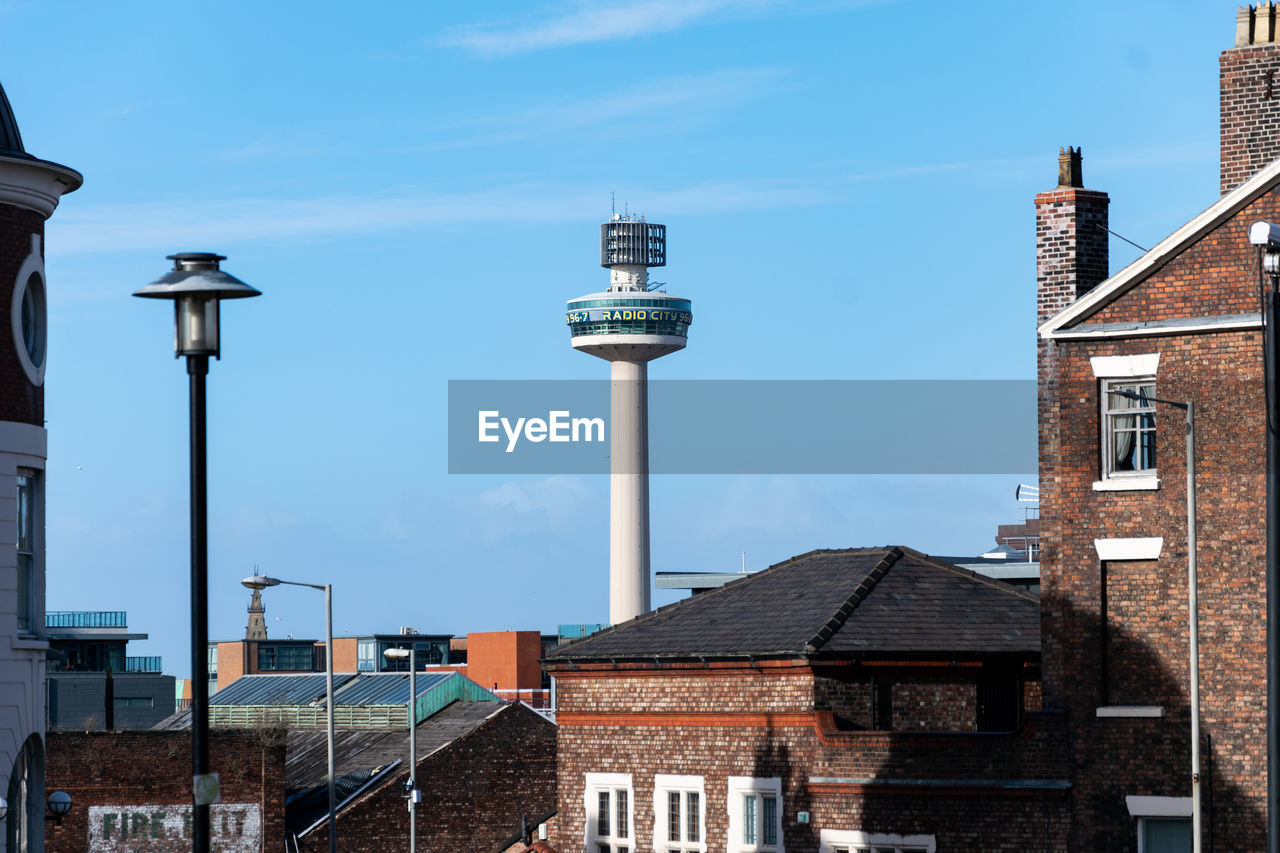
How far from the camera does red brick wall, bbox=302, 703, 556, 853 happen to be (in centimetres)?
5378

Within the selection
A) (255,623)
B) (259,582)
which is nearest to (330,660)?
(259,582)

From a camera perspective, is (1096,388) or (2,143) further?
(1096,388)

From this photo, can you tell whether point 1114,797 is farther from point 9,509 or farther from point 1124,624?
point 9,509

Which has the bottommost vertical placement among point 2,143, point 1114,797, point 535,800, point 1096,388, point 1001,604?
point 535,800

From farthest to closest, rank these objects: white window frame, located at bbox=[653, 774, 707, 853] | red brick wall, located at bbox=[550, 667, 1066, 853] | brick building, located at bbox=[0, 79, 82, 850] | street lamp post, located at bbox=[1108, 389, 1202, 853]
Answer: white window frame, located at bbox=[653, 774, 707, 853] → red brick wall, located at bbox=[550, 667, 1066, 853] → street lamp post, located at bbox=[1108, 389, 1202, 853] → brick building, located at bbox=[0, 79, 82, 850]

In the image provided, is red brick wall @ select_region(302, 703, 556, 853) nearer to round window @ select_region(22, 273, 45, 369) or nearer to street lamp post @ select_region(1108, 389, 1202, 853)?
street lamp post @ select_region(1108, 389, 1202, 853)

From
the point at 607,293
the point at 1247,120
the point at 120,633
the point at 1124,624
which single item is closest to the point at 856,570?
the point at 1124,624

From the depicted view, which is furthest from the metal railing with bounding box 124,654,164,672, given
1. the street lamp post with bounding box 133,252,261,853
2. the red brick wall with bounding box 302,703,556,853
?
the street lamp post with bounding box 133,252,261,853

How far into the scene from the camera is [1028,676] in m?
38.4

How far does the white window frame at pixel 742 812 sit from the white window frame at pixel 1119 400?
347 inches

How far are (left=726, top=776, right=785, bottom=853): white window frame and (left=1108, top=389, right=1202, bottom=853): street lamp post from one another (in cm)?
878

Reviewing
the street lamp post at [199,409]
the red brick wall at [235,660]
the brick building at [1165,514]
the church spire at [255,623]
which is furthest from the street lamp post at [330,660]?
the church spire at [255,623]

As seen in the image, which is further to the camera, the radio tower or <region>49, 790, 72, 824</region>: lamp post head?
the radio tower

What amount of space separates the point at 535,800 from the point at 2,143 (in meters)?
35.2
